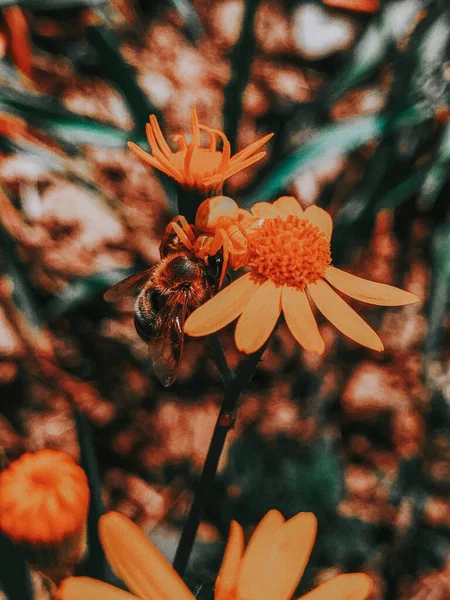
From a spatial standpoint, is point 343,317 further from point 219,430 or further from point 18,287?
point 18,287

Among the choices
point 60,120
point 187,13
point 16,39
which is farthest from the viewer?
point 16,39

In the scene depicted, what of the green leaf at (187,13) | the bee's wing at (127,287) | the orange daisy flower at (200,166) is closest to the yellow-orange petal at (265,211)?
the orange daisy flower at (200,166)

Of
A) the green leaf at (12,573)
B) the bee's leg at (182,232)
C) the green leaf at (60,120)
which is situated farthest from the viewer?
the green leaf at (60,120)

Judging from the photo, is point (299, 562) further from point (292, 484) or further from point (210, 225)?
point (292, 484)

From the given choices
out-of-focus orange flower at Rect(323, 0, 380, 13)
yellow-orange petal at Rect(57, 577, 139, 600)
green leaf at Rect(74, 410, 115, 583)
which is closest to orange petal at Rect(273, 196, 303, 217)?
green leaf at Rect(74, 410, 115, 583)

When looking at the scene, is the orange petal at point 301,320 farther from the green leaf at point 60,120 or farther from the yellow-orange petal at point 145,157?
the green leaf at point 60,120

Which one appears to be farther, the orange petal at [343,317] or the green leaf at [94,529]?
the green leaf at [94,529]

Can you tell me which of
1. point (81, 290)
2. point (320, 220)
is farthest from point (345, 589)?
point (81, 290)
